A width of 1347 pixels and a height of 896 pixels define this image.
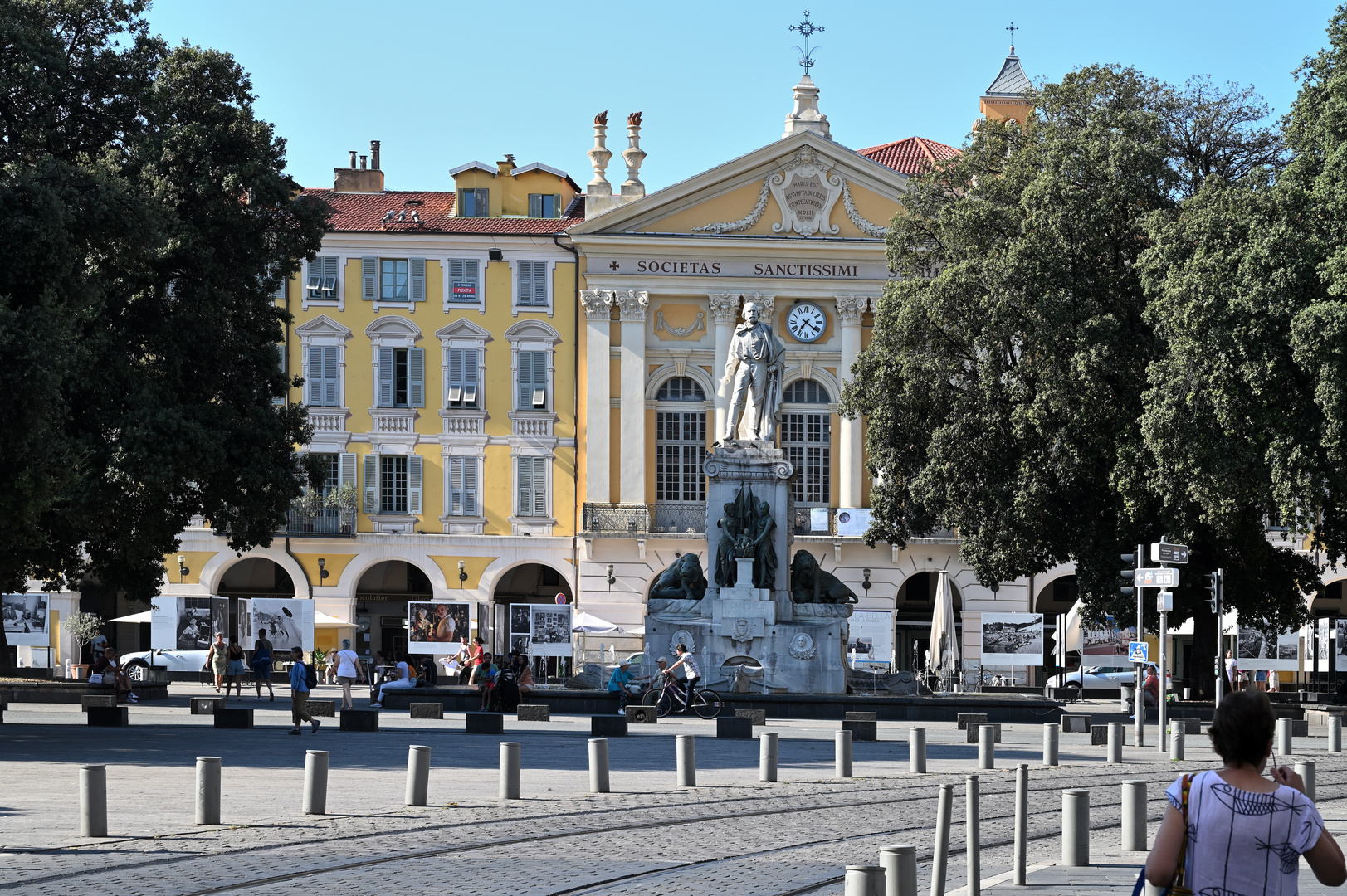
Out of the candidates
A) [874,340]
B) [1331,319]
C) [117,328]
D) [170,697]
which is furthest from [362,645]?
[1331,319]

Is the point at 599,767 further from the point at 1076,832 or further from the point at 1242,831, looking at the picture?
the point at 1242,831

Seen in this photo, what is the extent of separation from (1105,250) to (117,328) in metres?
18.2

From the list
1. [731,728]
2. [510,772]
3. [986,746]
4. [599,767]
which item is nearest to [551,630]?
[731,728]

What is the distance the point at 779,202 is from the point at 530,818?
43733 mm

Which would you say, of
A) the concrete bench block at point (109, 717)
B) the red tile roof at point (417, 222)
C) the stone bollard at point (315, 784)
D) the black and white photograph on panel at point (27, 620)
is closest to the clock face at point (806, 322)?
the red tile roof at point (417, 222)

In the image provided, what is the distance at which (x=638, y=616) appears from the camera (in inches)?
2238

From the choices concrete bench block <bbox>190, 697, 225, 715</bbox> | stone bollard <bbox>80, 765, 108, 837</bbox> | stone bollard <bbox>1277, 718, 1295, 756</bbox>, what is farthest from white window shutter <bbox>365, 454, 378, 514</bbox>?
stone bollard <bbox>80, 765, 108, 837</bbox>

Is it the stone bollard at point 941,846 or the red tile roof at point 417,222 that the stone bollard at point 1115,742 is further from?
the red tile roof at point 417,222

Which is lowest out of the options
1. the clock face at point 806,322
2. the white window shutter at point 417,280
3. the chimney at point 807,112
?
the clock face at point 806,322

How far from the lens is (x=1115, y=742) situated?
22922 millimetres

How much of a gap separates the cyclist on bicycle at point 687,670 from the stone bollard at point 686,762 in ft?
37.4

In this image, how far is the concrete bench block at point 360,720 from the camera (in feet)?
87.6

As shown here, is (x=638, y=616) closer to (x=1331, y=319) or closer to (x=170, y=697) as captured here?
(x=170, y=697)

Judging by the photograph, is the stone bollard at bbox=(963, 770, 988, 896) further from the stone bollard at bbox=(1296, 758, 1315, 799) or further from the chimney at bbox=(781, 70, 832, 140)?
the chimney at bbox=(781, 70, 832, 140)
